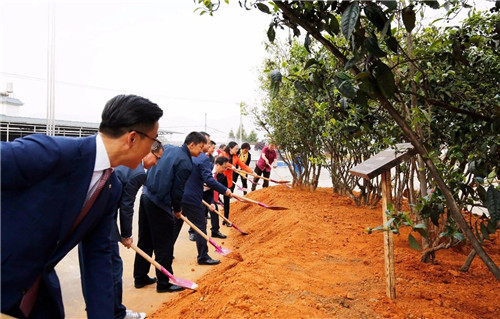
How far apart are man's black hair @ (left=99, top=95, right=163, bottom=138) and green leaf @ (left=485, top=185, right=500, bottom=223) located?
1836mm

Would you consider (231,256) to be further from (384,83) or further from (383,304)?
(384,83)

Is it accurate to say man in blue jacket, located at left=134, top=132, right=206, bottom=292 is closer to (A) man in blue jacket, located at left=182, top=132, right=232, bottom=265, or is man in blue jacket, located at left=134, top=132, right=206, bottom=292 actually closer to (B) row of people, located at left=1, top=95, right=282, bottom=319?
(A) man in blue jacket, located at left=182, top=132, right=232, bottom=265

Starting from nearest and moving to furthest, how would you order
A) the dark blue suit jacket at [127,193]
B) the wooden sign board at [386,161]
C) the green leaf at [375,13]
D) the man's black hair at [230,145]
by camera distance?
the green leaf at [375,13] → the wooden sign board at [386,161] → the dark blue suit jacket at [127,193] → the man's black hair at [230,145]

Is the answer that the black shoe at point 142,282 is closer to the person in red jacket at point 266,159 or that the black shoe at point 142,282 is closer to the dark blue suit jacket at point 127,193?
the dark blue suit jacket at point 127,193

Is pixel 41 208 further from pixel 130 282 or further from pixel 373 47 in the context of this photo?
pixel 130 282

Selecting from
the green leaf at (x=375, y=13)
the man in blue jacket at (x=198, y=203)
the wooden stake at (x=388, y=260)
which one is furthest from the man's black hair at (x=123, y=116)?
the man in blue jacket at (x=198, y=203)

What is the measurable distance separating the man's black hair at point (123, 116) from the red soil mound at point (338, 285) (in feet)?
5.49

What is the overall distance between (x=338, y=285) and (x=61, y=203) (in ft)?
8.32

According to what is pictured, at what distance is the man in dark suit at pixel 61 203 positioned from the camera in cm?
140

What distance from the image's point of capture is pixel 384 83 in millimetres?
1626

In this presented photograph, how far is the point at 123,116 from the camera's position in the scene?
1666 millimetres

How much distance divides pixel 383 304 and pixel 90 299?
214cm

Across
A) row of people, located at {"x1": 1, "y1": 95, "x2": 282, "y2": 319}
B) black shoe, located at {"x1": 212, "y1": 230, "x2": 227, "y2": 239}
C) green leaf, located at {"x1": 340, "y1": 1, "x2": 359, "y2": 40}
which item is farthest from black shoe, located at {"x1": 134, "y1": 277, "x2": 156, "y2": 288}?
green leaf, located at {"x1": 340, "y1": 1, "x2": 359, "y2": 40}

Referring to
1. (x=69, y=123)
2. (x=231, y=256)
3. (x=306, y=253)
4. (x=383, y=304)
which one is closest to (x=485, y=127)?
(x=383, y=304)
